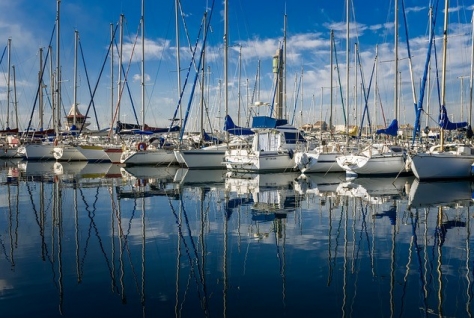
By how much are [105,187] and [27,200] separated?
16.1 ft

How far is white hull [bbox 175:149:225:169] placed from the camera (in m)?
30.9

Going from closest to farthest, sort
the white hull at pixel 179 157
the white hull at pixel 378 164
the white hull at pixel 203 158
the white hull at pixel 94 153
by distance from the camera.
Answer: the white hull at pixel 378 164
the white hull at pixel 203 158
the white hull at pixel 179 157
the white hull at pixel 94 153

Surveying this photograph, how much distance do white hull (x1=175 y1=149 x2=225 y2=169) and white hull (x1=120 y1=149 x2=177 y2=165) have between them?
11.2 ft

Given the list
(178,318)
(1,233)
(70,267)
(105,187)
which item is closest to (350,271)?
(178,318)

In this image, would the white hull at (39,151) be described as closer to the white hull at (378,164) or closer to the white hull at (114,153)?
the white hull at (114,153)

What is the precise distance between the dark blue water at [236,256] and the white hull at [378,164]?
7.99 meters

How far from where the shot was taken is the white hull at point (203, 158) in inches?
1218

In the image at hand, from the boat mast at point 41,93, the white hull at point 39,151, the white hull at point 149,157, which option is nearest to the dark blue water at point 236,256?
the white hull at point 149,157

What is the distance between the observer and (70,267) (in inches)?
316

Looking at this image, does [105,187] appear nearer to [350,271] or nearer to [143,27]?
[350,271]

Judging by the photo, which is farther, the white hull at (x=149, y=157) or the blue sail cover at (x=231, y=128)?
the white hull at (x=149, y=157)

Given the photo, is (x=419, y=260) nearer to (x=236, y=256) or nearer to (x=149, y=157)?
(x=236, y=256)

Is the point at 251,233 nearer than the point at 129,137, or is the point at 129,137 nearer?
the point at 251,233

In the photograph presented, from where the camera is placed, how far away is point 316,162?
2825cm
